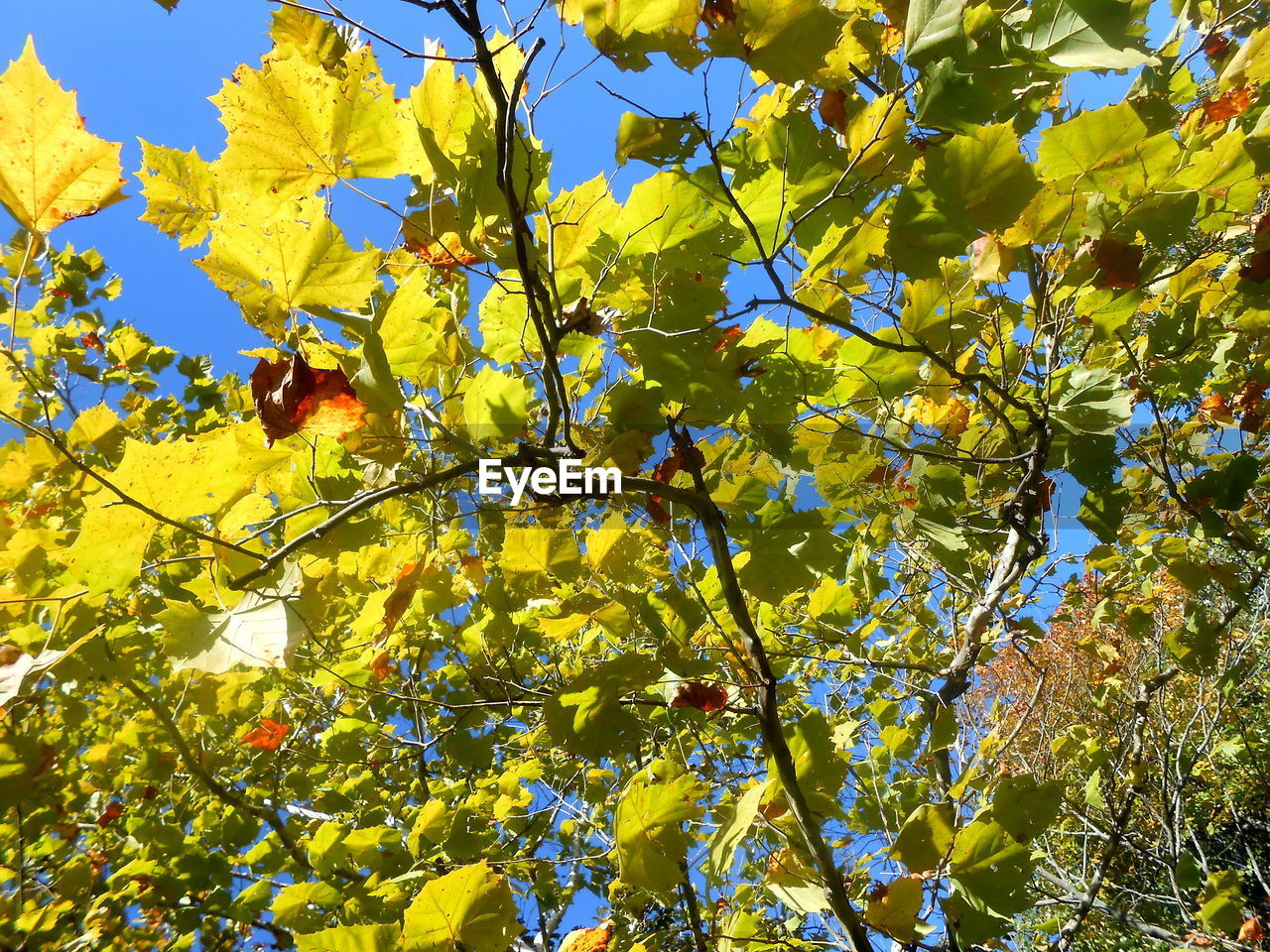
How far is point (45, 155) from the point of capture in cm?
48

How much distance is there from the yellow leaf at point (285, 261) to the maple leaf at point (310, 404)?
59mm

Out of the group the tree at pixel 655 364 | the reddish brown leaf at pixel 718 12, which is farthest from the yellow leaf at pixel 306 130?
the reddish brown leaf at pixel 718 12

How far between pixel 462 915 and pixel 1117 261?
1038 mm

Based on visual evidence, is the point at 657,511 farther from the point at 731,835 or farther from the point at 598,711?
the point at 731,835

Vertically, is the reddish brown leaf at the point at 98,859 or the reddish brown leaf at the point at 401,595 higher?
the reddish brown leaf at the point at 98,859

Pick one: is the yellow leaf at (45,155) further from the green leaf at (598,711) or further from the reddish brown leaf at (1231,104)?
the reddish brown leaf at (1231,104)

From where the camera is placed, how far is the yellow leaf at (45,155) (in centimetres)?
46

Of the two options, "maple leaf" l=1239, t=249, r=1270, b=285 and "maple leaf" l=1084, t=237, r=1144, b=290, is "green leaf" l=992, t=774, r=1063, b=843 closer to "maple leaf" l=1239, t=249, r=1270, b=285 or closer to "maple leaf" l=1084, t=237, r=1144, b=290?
"maple leaf" l=1084, t=237, r=1144, b=290

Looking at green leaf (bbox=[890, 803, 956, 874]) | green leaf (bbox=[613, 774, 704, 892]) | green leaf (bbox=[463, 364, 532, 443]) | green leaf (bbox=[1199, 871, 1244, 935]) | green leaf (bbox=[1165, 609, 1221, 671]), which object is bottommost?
green leaf (bbox=[1199, 871, 1244, 935])

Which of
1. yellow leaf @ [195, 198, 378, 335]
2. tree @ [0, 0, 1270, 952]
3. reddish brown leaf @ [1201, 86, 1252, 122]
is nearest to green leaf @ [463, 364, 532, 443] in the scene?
tree @ [0, 0, 1270, 952]

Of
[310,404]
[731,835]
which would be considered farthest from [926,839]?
[310,404]

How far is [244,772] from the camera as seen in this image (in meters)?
2.67

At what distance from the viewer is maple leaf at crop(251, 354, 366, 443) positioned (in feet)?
1.85

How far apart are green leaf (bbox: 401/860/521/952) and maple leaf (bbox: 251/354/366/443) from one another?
18.9 inches
